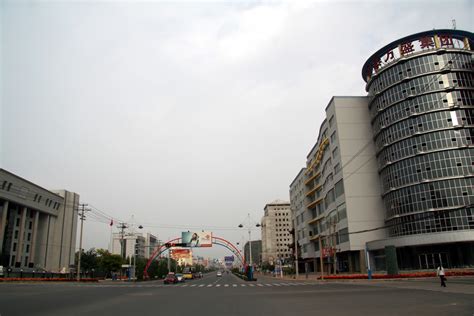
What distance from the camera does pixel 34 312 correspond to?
A: 1295cm

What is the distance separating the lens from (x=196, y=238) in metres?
69.3

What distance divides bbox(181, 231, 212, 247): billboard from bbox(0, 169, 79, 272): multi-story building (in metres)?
22.0

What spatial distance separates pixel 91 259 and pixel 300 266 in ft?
180

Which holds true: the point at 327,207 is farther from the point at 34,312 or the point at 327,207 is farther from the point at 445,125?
the point at 34,312

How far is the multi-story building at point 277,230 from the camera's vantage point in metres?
154

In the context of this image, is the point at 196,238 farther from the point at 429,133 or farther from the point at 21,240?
the point at 429,133

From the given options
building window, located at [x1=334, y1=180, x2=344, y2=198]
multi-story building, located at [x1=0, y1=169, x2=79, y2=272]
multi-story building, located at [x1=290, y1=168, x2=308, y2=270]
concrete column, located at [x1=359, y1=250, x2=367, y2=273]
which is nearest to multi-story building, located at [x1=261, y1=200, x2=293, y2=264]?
multi-story building, located at [x1=290, y1=168, x2=308, y2=270]

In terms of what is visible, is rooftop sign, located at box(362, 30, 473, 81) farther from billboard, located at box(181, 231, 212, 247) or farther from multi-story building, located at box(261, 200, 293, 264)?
multi-story building, located at box(261, 200, 293, 264)

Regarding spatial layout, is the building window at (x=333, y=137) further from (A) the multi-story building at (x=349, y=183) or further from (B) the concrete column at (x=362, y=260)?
(B) the concrete column at (x=362, y=260)

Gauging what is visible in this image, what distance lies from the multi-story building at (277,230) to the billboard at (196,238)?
83929mm

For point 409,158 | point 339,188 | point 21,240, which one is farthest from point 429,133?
point 21,240

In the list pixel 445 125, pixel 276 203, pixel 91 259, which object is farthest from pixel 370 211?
pixel 276 203

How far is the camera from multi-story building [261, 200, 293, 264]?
154 m

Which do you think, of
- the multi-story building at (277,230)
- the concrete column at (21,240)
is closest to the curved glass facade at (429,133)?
the concrete column at (21,240)
